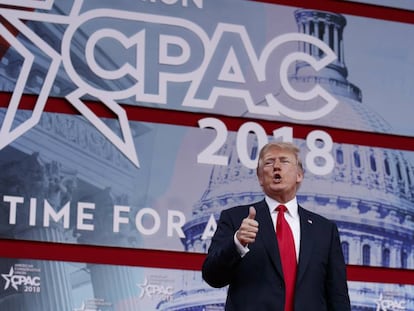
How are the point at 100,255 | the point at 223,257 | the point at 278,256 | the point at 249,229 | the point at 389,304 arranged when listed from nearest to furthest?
the point at 249,229, the point at 223,257, the point at 278,256, the point at 100,255, the point at 389,304

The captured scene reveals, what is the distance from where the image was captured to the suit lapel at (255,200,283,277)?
11.1 feet

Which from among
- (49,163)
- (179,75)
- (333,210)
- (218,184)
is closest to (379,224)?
(333,210)

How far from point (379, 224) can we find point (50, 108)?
1.42 metres

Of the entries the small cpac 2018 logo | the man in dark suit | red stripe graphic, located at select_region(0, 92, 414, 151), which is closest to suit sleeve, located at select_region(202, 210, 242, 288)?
the man in dark suit

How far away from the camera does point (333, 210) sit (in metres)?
4.74

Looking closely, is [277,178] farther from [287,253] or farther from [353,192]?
[353,192]

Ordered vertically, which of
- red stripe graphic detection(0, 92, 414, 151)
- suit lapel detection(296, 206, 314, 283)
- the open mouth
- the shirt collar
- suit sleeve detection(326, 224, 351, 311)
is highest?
red stripe graphic detection(0, 92, 414, 151)

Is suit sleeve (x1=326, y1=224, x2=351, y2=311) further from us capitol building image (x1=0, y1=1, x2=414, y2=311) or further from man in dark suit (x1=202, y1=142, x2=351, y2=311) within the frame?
us capitol building image (x1=0, y1=1, x2=414, y2=311)

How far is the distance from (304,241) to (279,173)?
218 millimetres

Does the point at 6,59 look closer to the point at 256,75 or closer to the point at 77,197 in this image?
the point at 77,197

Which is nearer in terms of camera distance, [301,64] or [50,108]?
[50,108]

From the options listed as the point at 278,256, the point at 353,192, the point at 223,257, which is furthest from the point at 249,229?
the point at 353,192

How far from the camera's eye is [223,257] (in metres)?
3.28

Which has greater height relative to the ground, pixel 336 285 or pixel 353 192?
pixel 353 192
